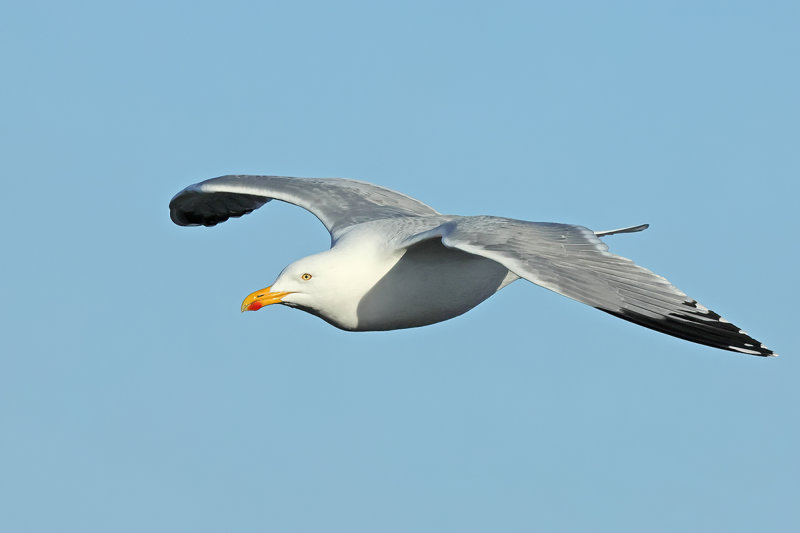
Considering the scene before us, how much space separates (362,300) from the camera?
1356cm

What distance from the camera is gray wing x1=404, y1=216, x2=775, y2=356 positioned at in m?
Result: 11.2

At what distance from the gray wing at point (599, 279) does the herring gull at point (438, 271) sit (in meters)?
0.01

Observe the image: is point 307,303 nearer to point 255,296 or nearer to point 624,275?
point 255,296

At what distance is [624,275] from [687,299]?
67 cm

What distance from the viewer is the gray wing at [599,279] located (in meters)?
11.2

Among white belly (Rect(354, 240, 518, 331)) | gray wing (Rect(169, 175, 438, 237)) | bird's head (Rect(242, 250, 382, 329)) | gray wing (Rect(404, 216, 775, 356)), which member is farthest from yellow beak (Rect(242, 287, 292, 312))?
gray wing (Rect(169, 175, 438, 237))

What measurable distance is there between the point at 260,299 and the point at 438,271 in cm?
215

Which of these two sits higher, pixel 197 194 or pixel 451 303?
pixel 197 194

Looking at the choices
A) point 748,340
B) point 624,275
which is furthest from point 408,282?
point 748,340

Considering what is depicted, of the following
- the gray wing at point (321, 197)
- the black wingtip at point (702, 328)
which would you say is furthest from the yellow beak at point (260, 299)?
the black wingtip at point (702, 328)

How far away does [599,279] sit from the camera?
1170 cm

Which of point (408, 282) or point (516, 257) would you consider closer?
point (516, 257)

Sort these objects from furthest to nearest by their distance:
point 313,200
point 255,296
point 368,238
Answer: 1. point 313,200
2. point 368,238
3. point 255,296

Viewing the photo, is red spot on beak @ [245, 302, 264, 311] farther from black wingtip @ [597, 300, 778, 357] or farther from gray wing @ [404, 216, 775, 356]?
black wingtip @ [597, 300, 778, 357]
